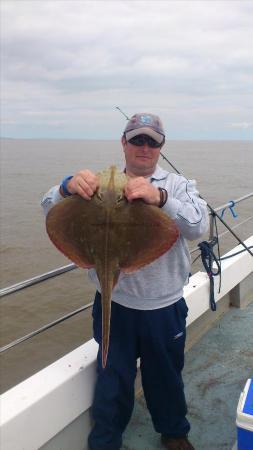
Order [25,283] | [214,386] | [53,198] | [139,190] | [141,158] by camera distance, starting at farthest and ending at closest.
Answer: [214,386]
[25,283]
[141,158]
[53,198]
[139,190]

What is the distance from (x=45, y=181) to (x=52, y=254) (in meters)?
18.7

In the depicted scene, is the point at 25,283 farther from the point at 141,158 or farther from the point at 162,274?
the point at 141,158

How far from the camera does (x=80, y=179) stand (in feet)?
6.81

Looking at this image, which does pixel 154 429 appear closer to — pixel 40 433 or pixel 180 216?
pixel 40 433

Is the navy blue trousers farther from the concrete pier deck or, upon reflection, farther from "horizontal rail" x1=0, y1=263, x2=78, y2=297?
"horizontal rail" x1=0, y1=263, x2=78, y2=297

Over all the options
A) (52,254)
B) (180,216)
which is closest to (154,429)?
(180,216)

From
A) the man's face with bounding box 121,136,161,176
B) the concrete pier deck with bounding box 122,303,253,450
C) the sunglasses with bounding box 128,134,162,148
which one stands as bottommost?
the concrete pier deck with bounding box 122,303,253,450

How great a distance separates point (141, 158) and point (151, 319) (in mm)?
991

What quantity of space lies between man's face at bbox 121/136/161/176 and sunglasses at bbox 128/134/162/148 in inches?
0.5

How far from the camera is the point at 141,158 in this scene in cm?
256

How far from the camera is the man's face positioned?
254 cm

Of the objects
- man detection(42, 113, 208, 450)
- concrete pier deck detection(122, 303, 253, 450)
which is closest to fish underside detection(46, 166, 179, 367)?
man detection(42, 113, 208, 450)

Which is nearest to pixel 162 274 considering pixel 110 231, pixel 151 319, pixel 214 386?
pixel 151 319

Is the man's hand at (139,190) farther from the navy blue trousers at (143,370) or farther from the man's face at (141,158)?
the navy blue trousers at (143,370)
